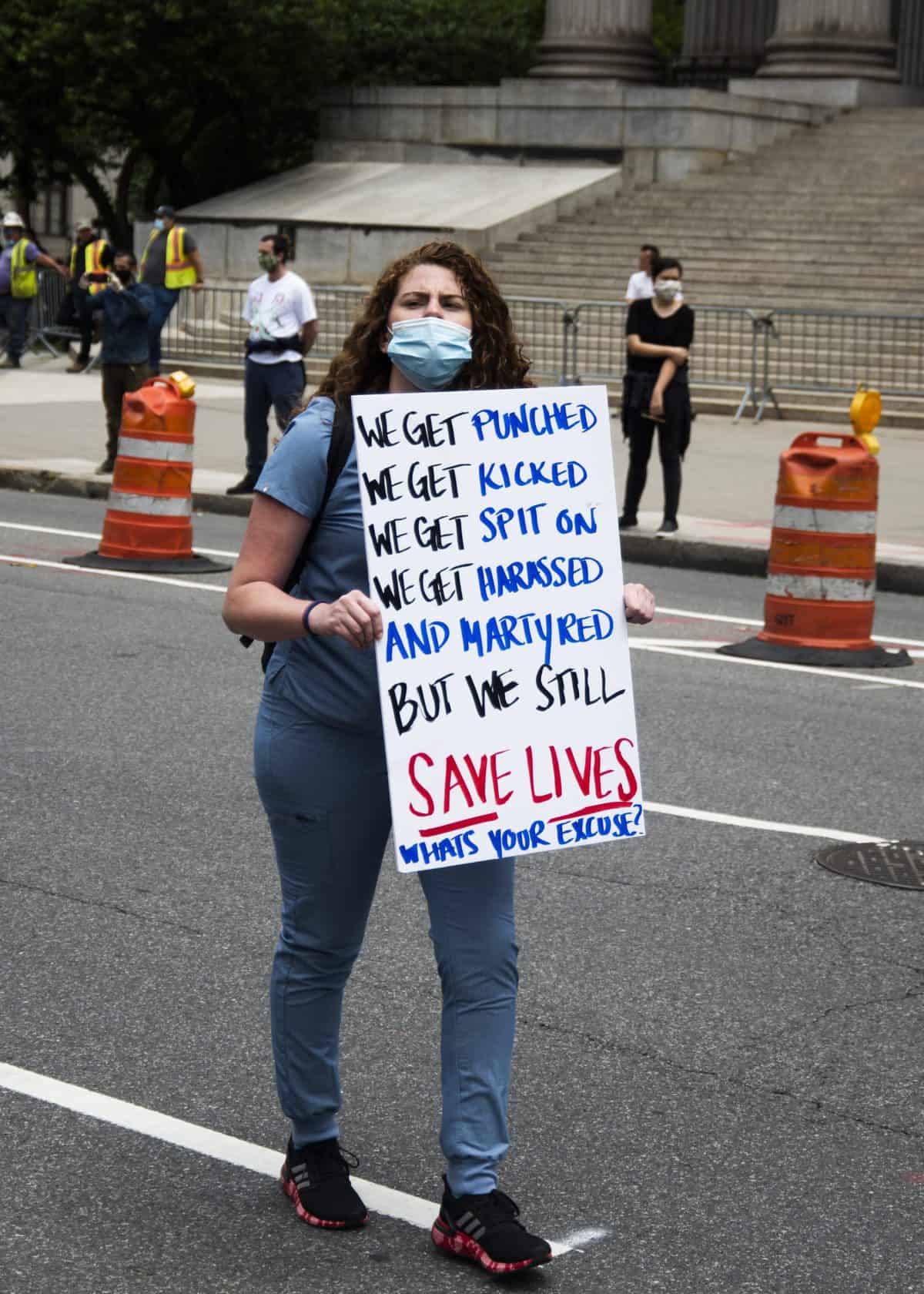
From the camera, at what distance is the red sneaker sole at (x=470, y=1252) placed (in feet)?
12.0

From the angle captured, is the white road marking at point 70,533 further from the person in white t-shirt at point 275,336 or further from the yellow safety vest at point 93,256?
the yellow safety vest at point 93,256

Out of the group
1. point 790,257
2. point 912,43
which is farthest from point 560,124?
point 912,43

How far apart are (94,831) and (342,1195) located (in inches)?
114

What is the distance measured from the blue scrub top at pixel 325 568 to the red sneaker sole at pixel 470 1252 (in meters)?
0.90

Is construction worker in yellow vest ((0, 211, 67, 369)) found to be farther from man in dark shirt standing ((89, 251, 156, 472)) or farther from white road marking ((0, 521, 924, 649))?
white road marking ((0, 521, 924, 649))

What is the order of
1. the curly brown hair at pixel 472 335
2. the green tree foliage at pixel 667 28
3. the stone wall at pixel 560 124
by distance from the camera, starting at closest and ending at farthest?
the curly brown hair at pixel 472 335 < the stone wall at pixel 560 124 < the green tree foliage at pixel 667 28

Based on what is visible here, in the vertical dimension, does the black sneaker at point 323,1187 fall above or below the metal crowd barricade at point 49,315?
below

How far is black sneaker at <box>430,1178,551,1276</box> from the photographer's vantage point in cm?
367

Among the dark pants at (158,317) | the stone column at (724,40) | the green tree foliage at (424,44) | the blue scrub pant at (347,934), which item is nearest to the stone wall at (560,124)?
the green tree foliage at (424,44)

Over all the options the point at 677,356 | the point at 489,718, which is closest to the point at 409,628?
the point at 489,718

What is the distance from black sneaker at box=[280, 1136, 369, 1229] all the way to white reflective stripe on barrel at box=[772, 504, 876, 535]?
6828mm

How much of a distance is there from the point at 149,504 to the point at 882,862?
6897 mm

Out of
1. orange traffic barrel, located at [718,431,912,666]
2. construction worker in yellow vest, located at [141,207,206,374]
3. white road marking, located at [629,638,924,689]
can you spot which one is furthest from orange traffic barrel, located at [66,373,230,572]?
construction worker in yellow vest, located at [141,207,206,374]

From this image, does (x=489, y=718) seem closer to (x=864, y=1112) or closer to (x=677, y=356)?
(x=864, y=1112)
